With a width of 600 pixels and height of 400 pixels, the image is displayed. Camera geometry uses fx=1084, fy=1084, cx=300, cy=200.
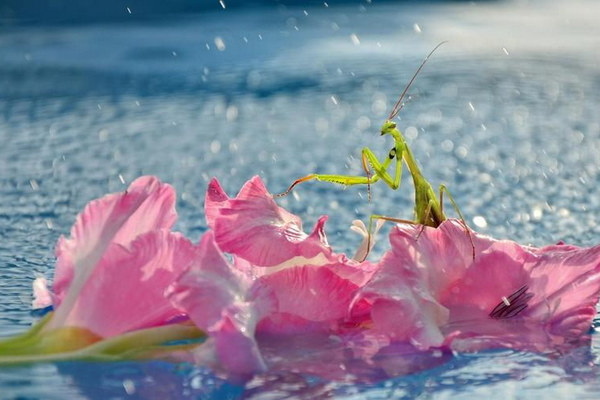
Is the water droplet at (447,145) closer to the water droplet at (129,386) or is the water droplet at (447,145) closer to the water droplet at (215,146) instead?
the water droplet at (215,146)

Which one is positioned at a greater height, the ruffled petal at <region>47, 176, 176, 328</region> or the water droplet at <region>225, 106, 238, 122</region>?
the water droplet at <region>225, 106, 238, 122</region>

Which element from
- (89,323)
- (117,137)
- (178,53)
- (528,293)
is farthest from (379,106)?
(89,323)

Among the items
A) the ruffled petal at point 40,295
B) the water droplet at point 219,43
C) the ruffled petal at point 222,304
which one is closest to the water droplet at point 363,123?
the water droplet at point 219,43

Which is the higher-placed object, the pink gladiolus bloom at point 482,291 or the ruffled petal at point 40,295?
the ruffled petal at point 40,295

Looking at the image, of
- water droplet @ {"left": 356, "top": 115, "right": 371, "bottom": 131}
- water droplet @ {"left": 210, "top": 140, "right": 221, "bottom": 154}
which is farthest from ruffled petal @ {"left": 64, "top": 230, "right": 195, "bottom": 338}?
water droplet @ {"left": 356, "top": 115, "right": 371, "bottom": 131}

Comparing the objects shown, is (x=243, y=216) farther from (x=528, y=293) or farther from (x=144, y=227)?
(x=528, y=293)

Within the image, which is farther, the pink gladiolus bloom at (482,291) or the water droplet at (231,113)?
the water droplet at (231,113)

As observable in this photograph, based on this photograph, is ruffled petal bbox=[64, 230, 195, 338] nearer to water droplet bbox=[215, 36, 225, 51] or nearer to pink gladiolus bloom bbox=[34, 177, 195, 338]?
pink gladiolus bloom bbox=[34, 177, 195, 338]
